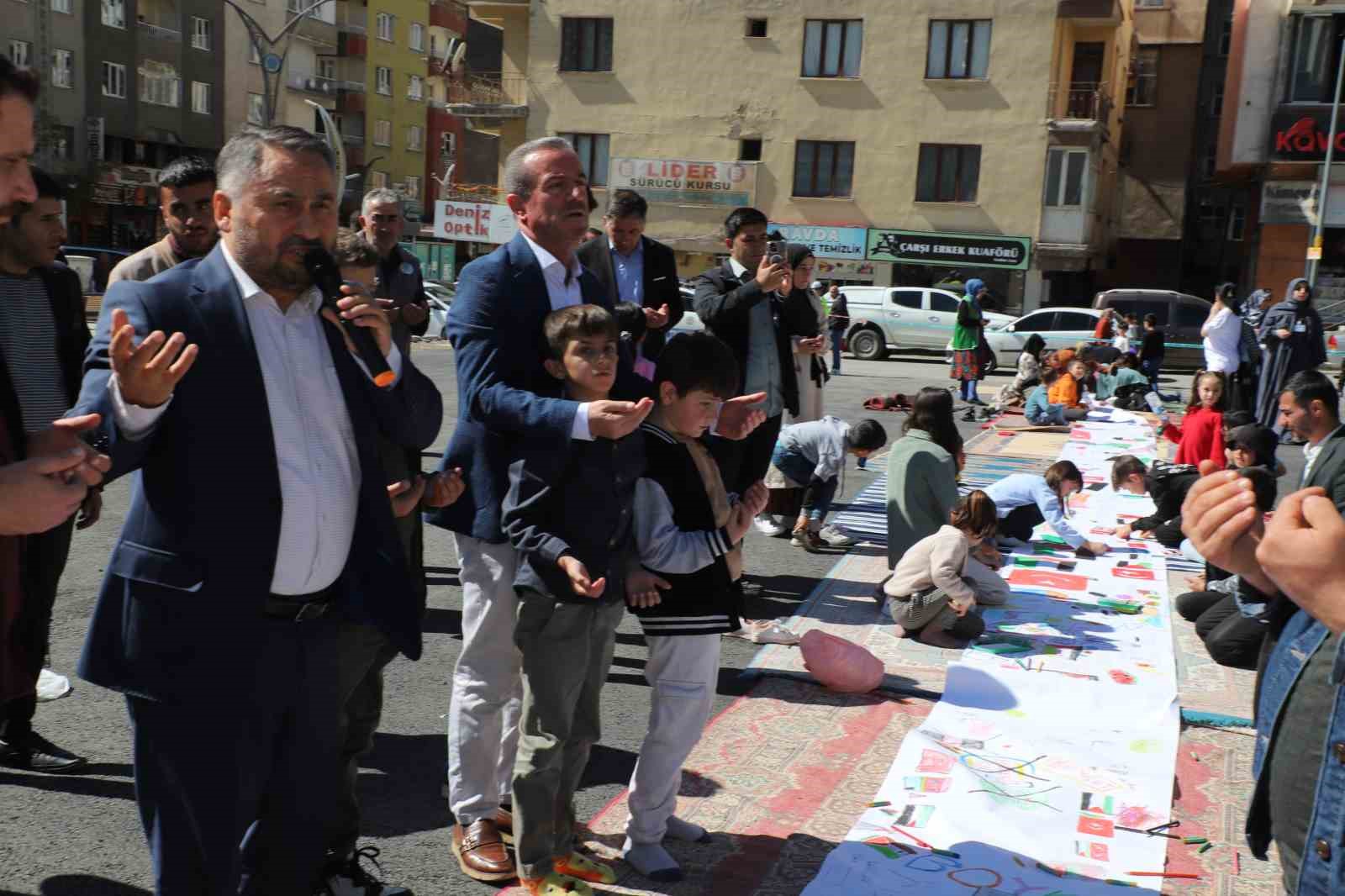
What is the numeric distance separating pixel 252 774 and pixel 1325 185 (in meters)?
32.4

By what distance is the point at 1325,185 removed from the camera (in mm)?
29719

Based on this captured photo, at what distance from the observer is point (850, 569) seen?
7.89 meters

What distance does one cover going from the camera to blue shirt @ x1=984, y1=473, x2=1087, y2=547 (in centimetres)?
826

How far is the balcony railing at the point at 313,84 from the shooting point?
5341 cm

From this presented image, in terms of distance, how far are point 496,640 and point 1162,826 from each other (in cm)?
236

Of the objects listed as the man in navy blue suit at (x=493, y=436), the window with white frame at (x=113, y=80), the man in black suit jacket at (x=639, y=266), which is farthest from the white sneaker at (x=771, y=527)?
the window with white frame at (x=113, y=80)

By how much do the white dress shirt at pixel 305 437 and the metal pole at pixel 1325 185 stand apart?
3025 centimetres

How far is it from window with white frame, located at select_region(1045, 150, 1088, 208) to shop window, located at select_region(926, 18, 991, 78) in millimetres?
3029

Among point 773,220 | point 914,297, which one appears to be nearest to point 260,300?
point 914,297

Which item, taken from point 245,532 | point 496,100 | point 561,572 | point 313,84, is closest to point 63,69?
point 313,84

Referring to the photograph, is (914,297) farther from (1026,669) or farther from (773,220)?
(1026,669)

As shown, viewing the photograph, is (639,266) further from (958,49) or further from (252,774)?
(958,49)

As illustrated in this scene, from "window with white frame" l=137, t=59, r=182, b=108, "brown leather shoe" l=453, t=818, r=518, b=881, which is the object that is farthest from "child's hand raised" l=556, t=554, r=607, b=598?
"window with white frame" l=137, t=59, r=182, b=108

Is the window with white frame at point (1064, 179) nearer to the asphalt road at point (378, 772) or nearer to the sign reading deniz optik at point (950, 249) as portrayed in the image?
the sign reading deniz optik at point (950, 249)
